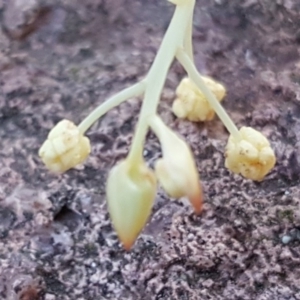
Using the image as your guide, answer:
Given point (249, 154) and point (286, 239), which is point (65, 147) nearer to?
point (249, 154)

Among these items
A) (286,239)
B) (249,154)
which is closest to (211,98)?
(249,154)

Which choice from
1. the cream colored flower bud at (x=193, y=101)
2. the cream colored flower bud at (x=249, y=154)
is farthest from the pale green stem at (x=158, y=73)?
the cream colored flower bud at (x=193, y=101)

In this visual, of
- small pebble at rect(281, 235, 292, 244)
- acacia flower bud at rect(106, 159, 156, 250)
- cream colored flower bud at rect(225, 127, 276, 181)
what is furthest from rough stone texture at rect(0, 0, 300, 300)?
acacia flower bud at rect(106, 159, 156, 250)

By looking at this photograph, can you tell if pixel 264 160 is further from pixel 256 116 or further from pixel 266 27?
pixel 266 27

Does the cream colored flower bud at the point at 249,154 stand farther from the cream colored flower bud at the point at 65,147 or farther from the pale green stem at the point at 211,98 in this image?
the cream colored flower bud at the point at 65,147

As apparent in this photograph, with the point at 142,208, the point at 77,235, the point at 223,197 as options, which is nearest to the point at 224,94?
the point at 223,197

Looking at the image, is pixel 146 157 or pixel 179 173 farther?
pixel 146 157
